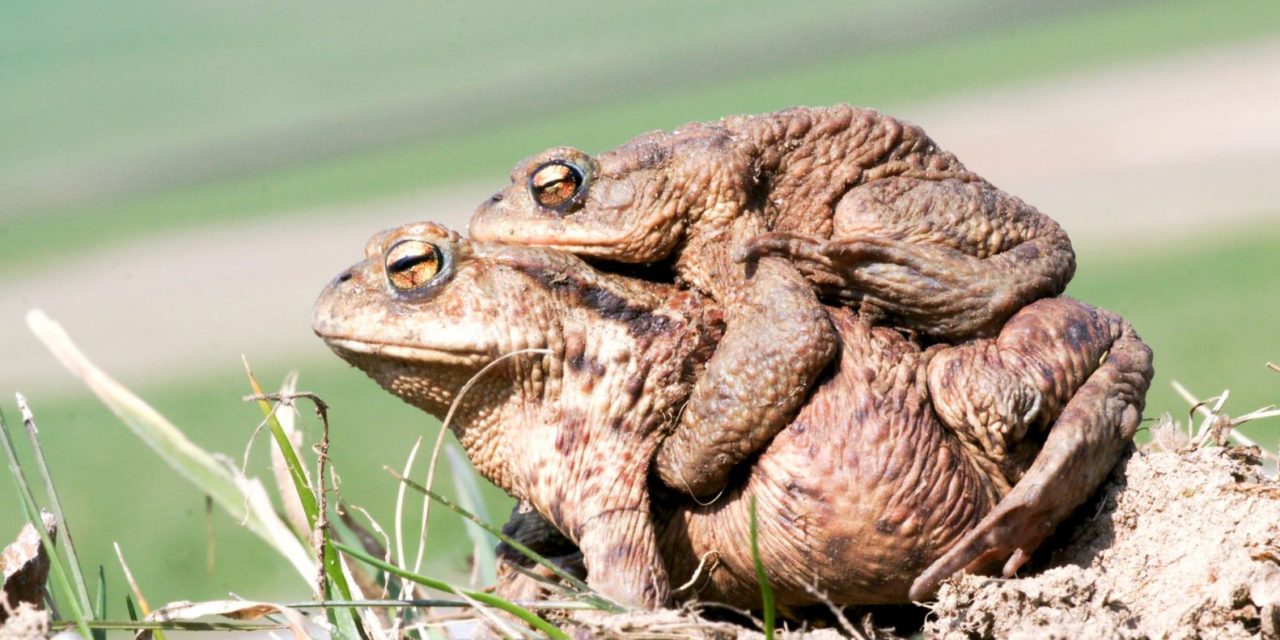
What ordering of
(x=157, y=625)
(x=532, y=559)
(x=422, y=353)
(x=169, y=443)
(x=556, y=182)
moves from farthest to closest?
(x=169, y=443) → (x=532, y=559) → (x=556, y=182) → (x=422, y=353) → (x=157, y=625)

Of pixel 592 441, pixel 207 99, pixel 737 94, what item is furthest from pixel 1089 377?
pixel 207 99

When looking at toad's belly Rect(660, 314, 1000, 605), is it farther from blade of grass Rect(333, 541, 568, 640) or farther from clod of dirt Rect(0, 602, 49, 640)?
clod of dirt Rect(0, 602, 49, 640)

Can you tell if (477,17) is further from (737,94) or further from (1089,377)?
(1089,377)

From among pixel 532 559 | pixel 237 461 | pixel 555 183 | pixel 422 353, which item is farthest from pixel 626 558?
pixel 237 461

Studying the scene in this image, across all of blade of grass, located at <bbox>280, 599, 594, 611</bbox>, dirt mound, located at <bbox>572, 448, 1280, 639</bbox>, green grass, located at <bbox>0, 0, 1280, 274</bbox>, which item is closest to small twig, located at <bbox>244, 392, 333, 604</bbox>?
blade of grass, located at <bbox>280, 599, 594, 611</bbox>

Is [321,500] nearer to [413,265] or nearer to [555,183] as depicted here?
[413,265]

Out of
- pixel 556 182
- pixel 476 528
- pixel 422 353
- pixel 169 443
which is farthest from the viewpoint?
pixel 476 528

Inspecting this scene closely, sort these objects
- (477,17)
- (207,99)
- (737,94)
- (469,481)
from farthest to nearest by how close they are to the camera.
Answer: (477,17) < (207,99) < (737,94) < (469,481)
